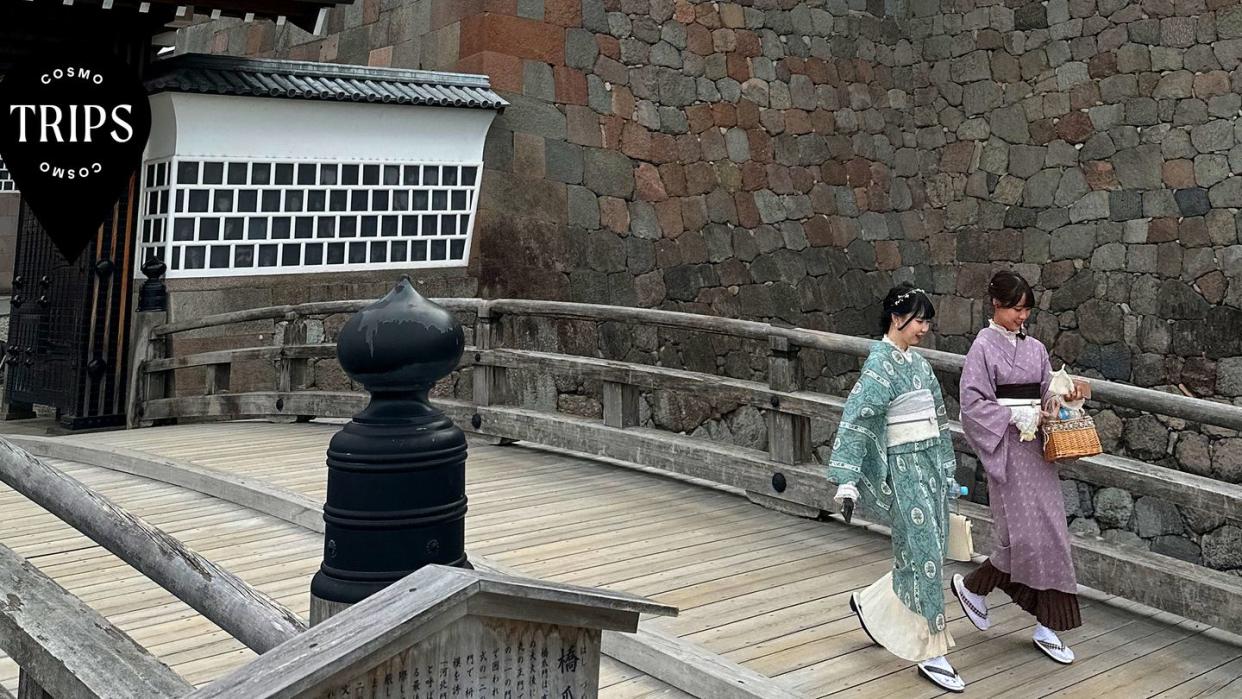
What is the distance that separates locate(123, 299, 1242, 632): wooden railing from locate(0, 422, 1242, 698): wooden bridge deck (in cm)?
13

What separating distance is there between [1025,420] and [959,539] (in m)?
0.42

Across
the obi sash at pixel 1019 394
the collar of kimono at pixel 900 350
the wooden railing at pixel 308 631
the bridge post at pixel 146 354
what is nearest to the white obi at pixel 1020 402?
the obi sash at pixel 1019 394

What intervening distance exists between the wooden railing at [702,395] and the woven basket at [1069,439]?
436 millimetres

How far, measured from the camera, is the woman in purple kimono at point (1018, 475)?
318 cm

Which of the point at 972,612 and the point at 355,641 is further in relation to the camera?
the point at 972,612

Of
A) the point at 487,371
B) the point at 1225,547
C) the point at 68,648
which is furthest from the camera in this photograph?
the point at 1225,547

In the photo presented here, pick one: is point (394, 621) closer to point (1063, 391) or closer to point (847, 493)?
point (847, 493)

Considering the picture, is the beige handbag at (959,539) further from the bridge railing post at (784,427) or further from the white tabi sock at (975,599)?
the bridge railing post at (784,427)

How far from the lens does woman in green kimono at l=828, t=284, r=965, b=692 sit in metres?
3.09

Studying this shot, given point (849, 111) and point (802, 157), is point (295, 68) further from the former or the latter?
point (849, 111)

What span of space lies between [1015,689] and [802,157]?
28.1 feet

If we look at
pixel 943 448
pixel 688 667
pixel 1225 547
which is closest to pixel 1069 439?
pixel 943 448

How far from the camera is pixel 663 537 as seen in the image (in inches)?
171

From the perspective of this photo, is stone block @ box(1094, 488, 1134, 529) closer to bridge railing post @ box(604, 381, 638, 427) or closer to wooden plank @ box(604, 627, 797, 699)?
bridge railing post @ box(604, 381, 638, 427)
